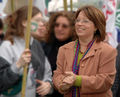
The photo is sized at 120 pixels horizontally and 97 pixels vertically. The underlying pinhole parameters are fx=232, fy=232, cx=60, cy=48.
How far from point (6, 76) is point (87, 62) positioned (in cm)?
75

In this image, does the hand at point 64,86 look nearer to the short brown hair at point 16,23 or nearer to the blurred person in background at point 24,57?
the blurred person in background at point 24,57

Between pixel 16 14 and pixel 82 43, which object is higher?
pixel 16 14

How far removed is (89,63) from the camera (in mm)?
1714

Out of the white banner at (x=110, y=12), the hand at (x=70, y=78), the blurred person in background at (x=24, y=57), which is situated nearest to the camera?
the hand at (x=70, y=78)

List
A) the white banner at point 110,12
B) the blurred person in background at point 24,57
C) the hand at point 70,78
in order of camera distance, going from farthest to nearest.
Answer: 1. the white banner at point 110,12
2. the blurred person in background at point 24,57
3. the hand at point 70,78

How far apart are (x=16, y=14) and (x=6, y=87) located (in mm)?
749

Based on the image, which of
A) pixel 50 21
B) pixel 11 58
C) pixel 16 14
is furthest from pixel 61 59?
pixel 50 21

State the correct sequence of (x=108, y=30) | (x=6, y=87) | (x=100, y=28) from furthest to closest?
(x=108, y=30) → (x=6, y=87) → (x=100, y=28)

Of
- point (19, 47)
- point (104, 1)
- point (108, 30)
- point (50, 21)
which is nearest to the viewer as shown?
point (19, 47)

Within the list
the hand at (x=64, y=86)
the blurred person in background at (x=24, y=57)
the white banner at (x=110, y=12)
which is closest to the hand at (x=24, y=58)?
A: the blurred person in background at (x=24, y=57)

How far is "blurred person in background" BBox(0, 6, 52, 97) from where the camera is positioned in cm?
211

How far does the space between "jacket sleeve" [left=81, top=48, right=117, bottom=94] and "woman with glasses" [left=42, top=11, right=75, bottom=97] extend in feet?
3.28

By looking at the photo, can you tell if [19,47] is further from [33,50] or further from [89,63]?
[89,63]

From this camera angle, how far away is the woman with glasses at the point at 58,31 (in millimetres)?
2715
